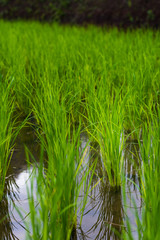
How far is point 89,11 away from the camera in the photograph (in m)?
9.05

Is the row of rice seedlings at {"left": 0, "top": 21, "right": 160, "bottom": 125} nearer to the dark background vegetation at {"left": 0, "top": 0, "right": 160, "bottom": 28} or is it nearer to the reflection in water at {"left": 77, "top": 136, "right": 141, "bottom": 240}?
the reflection in water at {"left": 77, "top": 136, "right": 141, "bottom": 240}

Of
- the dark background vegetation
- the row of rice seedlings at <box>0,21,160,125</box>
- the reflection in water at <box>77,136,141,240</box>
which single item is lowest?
the reflection in water at <box>77,136,141,240</box>

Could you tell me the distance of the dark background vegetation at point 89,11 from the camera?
7789 mm

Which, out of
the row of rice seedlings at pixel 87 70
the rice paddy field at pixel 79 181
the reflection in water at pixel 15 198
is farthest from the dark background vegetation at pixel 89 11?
the reflection in water at pixel 15 198

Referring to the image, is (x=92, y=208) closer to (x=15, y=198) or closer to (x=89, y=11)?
(x=15, y=198)

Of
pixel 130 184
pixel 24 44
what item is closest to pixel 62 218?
pixel 130 184

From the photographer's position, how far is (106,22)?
8.41 m

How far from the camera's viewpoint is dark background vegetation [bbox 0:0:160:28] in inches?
307

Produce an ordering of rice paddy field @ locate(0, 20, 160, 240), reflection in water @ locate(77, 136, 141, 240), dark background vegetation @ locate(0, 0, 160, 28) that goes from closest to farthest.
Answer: rice paddy field @ locate(0, 20, 160, 240) → reflection in water @ locate(77, 136, 141, 240) → dark background vegetation @ locate(0, 0, 160, 28)

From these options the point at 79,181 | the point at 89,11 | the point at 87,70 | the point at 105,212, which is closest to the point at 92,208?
the point at 105,212

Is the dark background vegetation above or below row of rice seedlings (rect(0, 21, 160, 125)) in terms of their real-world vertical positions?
above

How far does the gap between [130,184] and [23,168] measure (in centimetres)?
63

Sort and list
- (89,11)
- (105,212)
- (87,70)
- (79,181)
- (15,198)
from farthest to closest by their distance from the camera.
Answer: (89,11) → (87,70) → (79,181) → (15,198) → (105,212)

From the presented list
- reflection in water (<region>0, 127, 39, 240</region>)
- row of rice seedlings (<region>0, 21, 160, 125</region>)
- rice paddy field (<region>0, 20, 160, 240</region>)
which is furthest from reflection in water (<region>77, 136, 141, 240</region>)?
row of rice seedlings (<region>0, 21, 160, 125</region>)
